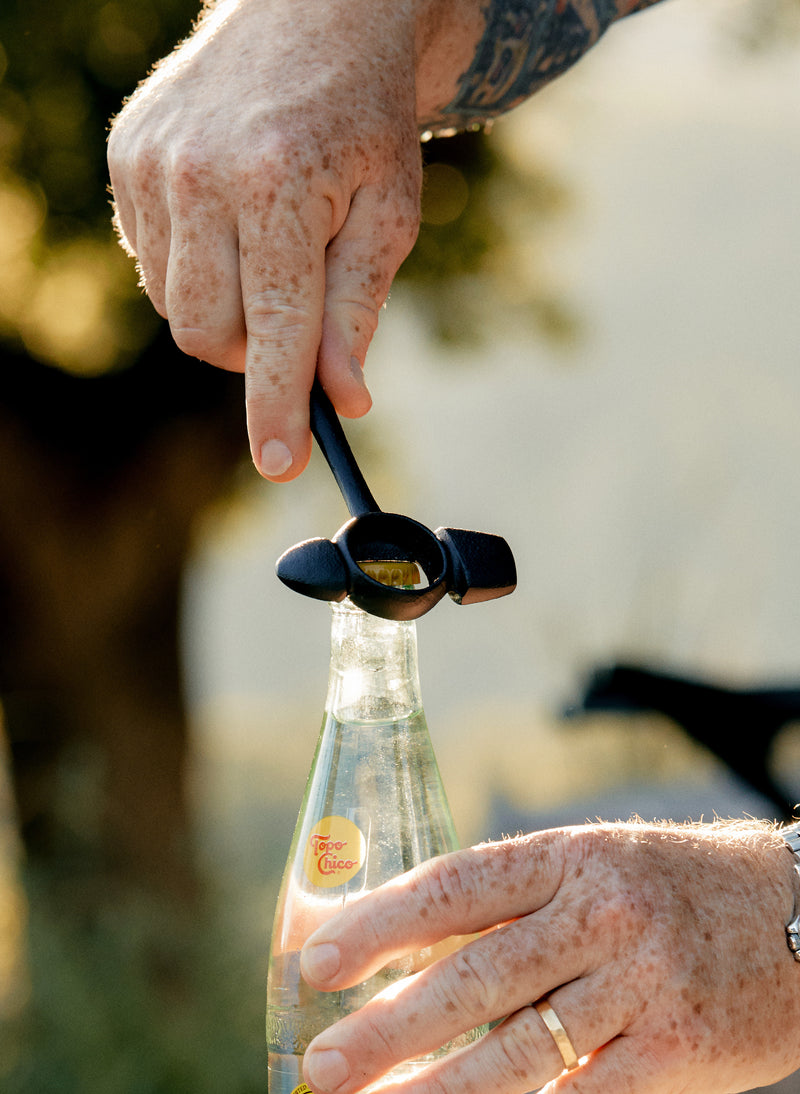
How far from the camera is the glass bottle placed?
71 cm

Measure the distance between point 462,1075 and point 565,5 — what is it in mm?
1038

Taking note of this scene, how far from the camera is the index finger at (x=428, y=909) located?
1.80 feet

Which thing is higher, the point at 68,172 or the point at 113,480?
the point at 68,172

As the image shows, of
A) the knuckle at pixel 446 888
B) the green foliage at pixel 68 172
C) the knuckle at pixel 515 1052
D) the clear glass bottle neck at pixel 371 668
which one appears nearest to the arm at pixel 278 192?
the clear glass bottle neck at pixel 371 668

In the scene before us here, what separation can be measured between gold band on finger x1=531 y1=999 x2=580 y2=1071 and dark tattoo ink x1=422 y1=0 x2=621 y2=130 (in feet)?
2.71

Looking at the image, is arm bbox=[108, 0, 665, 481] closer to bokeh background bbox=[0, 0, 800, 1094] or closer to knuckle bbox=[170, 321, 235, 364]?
knuckle bbox=[170, 321, 235, 364]

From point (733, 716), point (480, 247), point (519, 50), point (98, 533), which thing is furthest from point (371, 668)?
point (480, 247)

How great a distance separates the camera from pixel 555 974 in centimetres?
56

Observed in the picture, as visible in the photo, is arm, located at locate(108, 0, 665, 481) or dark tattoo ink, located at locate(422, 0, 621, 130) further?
dark tattoo ink, located at locate(422, 0, 621, 130)

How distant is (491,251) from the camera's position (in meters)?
3.66

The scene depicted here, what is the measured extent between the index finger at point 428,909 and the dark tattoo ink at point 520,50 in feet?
2.45

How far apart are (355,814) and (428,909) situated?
0.18 meters

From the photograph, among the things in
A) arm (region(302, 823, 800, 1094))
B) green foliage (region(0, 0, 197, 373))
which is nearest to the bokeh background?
green foliage (region(0, 0, 197, 373))

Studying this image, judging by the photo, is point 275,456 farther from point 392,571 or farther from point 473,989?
point 473,989
